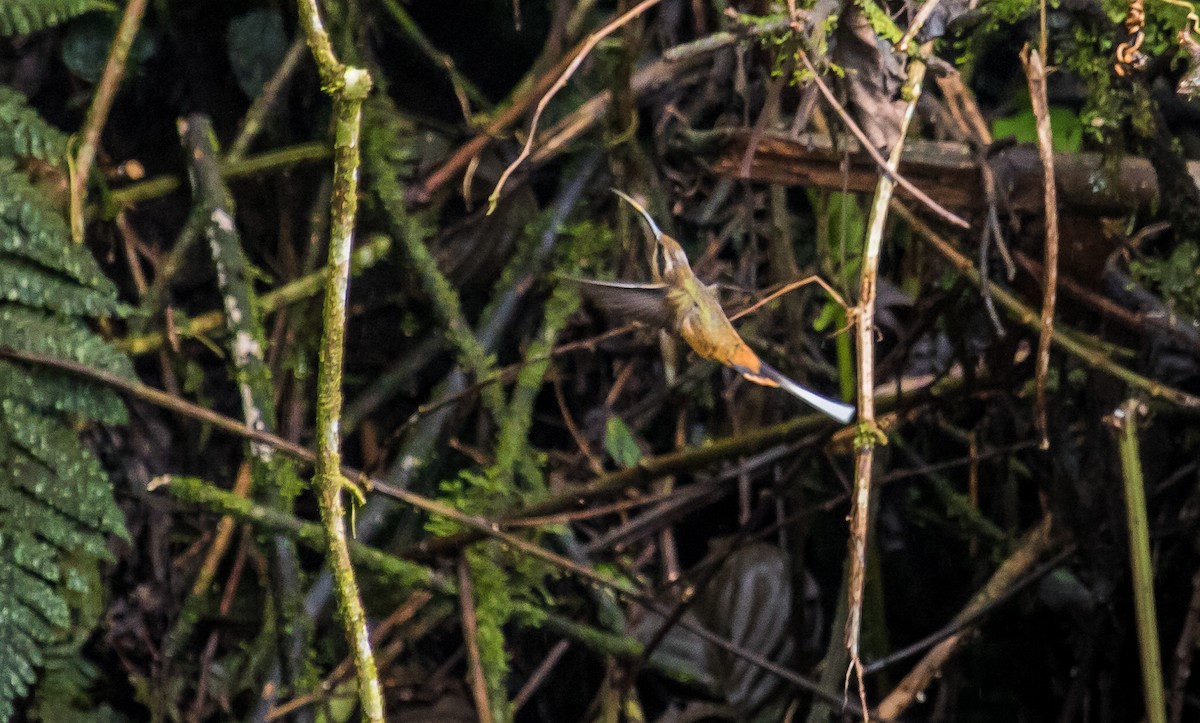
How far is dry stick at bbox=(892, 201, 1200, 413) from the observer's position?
1.16m

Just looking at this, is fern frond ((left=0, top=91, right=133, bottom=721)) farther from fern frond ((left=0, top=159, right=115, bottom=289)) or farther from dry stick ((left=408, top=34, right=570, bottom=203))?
dry stick ((left=408, top=34, right=570, bottom=203))

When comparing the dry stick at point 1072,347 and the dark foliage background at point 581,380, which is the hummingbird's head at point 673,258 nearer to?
the dark foliage background at point 581,380

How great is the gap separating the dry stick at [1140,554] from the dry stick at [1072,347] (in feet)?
0.17

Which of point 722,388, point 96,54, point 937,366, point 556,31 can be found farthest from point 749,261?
point 96,54

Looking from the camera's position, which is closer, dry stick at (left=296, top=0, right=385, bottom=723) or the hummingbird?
dry stick at (left=296, top=0, right=385, bottom=723)

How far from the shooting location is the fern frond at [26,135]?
1323 mm

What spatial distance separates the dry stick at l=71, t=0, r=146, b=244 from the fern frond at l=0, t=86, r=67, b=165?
0.12ft

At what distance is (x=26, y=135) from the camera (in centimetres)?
133

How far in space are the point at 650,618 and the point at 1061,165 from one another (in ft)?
2.59

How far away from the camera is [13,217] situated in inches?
51.2

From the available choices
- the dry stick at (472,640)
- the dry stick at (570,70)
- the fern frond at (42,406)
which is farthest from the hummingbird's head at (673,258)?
the fern frond at (42,406)

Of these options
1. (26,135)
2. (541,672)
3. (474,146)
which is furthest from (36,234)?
(541,672)

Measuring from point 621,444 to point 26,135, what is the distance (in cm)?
84

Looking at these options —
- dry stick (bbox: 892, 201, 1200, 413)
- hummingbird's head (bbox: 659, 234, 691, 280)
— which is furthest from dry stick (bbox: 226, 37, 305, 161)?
dry stick (bbox: 892, 201, 1200, 413)
